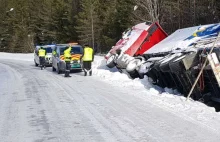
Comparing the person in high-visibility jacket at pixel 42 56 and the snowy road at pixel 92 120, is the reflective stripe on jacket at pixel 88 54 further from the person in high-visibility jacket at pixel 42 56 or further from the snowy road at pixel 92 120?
the person in high-visibility jacket at pixel 42 56

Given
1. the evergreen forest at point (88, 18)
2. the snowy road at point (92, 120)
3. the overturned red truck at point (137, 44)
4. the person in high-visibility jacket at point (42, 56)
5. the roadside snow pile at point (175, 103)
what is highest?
the evergreen forest at point (88, 18)

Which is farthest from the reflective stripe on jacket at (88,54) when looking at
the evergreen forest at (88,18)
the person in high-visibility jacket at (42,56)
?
the evergreen forest at (88,18)

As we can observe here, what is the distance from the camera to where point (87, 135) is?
22.6 feet

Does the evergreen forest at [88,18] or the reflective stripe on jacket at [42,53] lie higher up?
the evergreen forest at [88,18]

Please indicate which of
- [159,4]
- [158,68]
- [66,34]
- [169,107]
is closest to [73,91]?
[158,68]

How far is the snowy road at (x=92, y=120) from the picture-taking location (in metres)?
6.78

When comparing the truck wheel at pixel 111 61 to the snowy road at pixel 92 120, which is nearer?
the snowy road at pixel 92 120

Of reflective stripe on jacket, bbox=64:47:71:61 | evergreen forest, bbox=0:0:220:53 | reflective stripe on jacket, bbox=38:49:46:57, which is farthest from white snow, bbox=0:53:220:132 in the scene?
evergreen forest, bbox=0:0:220:53

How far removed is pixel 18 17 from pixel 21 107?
73.9 m

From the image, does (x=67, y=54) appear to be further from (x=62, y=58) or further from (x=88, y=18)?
(x=88, y=18)

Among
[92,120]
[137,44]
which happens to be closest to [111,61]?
[137,44]

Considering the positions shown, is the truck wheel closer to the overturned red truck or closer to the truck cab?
the overturned red truck

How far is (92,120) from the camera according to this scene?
26.6 ft

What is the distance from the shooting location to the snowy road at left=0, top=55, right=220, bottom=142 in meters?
6.78
